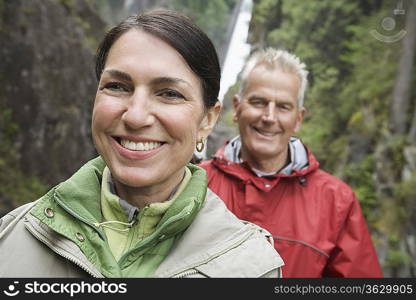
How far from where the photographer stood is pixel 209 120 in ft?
6.02

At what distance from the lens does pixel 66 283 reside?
1.40 m

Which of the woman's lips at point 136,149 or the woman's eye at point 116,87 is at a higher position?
the woman's eye at point 116,87

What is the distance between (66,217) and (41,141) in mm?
9414

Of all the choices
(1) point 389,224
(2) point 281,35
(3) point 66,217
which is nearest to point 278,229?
(3) point 66,217

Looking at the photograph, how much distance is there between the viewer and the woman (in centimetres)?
143

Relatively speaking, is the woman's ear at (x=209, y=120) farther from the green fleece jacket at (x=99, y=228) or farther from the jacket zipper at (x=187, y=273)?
the jacket zipper at (x=187, y=273)

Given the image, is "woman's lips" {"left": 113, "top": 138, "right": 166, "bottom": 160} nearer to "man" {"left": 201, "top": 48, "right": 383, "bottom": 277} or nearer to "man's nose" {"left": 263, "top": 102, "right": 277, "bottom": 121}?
"man" {"left": 201, "top": 48, "right": 383, "bottom": 277}

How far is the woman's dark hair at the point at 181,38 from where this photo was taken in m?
1.54

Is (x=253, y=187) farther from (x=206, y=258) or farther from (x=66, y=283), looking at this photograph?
(x=66, y=283)

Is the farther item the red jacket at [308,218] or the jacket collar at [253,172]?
the jacket collar at [253,172]

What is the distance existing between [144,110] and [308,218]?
4.99ft

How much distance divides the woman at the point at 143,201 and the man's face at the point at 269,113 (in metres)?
1.22

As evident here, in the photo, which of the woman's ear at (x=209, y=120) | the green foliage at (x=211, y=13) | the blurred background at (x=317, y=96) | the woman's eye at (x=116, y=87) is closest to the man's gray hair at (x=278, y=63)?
the woman's ear at (x=209, y=120)

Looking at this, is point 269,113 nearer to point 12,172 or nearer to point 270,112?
point 270,112
